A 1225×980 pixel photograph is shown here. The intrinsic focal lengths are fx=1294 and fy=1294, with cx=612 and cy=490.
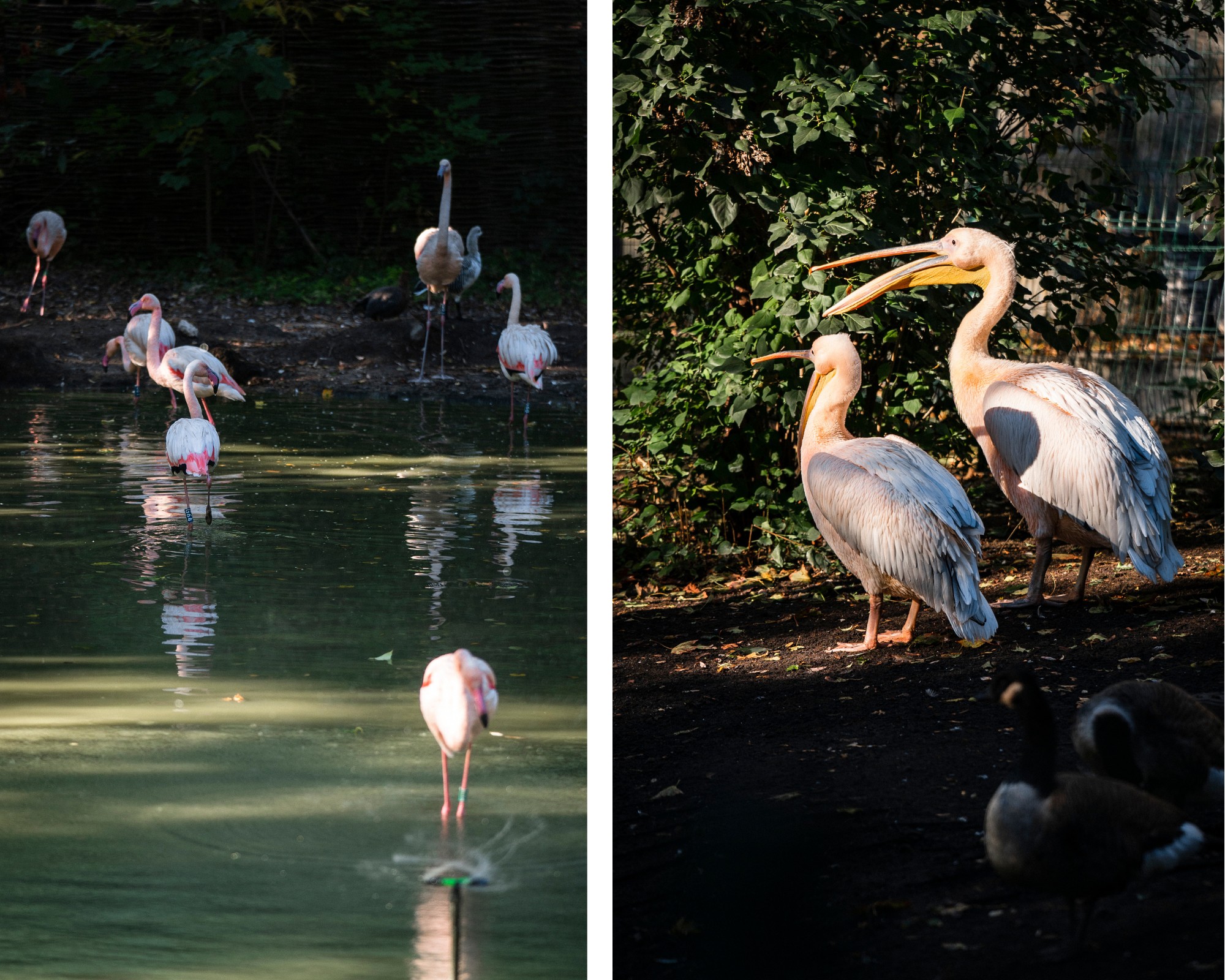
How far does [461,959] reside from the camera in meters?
1.60

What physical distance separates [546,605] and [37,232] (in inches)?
195

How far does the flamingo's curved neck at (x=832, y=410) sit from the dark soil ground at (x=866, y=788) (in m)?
0.34

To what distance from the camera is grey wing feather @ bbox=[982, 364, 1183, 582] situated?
1.91m

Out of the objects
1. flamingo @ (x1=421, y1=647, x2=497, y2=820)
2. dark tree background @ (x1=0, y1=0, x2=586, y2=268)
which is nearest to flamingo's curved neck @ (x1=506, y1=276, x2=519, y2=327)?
dark tree background @ (x1=0, y1=0, x2=586, y2=268)

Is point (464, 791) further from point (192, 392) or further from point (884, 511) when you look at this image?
point (192, 392)

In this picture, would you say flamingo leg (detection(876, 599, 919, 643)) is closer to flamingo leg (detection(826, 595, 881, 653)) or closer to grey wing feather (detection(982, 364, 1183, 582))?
flamingo leg (detection(826, 595, 881, 653))

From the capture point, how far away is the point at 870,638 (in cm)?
216

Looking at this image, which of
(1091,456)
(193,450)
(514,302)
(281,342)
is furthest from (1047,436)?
(281,342)

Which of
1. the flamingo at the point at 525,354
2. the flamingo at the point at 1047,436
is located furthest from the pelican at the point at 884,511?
the flamingo at the point at 525,354

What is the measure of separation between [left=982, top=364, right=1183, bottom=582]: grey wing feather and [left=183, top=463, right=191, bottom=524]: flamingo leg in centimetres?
251

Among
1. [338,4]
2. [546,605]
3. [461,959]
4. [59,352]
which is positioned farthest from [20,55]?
[461,959]

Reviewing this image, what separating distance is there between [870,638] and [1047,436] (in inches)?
17.2

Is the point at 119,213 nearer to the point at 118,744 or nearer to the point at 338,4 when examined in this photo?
the point at 338,4

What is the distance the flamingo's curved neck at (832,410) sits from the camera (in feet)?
7.27
